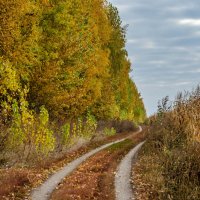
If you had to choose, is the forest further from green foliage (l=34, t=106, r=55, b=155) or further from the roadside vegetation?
the roadside vegetation

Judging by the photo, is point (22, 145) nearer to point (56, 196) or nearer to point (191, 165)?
point (56, 196)

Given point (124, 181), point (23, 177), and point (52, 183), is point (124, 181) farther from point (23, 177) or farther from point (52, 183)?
point (23, 177)

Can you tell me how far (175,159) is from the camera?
1795cm

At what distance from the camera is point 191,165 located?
17.0 meters

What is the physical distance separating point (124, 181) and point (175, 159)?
2.44 metres

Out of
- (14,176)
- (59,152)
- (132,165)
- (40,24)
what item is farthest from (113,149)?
(14,176)

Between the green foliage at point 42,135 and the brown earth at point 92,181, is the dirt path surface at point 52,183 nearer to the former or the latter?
the brown earth at point 92,181

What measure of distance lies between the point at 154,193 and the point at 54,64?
12551mm

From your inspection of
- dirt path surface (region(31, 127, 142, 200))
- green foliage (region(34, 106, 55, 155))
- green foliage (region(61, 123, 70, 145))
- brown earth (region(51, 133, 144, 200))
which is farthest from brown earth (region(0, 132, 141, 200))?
green foliage (region(61, 123, 70, 145))

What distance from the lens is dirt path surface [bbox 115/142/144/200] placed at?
16.1 meters

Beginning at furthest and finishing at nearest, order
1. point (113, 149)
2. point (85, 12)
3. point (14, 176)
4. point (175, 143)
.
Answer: point (85, 12) → point (113, 149) → point (175, 143) → point (14, 176)

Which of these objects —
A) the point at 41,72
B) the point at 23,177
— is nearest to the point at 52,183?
the point at 23,177

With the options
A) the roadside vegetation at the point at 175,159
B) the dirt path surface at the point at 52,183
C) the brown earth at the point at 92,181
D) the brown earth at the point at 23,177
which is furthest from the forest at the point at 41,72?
the roadside vegetation at the point at 175,159

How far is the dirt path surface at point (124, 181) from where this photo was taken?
16.1 m
